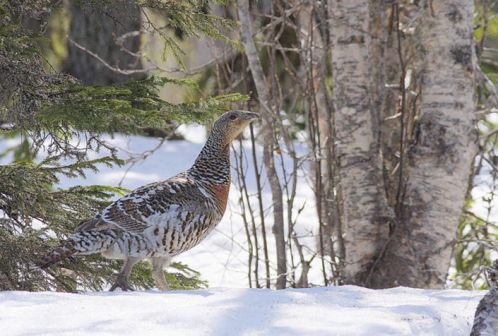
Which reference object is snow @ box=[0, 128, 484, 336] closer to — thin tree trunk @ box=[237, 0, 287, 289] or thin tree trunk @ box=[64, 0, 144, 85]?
thin tree trunk @ box=[237, 0, 287, 289]

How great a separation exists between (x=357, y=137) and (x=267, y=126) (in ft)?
3.11

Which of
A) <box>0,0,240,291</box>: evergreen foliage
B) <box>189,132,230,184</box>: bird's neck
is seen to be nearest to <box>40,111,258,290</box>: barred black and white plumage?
<box>189,132,230,184</box>: bird's neck

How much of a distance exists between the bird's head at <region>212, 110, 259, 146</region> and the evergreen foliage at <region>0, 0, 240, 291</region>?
0.80 m

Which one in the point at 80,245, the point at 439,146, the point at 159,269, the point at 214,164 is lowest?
the point at 159,269

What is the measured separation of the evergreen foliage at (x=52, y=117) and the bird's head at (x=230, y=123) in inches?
31.5

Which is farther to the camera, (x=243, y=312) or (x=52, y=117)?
(x=52, y=117)

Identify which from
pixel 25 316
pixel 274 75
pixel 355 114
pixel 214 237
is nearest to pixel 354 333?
pixel 25 316

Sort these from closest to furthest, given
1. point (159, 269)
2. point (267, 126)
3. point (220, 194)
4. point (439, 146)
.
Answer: point (159, 269) < point (220, 194) < point (439, 146) < point (267, 126)

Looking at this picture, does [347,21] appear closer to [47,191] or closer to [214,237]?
[47,191]

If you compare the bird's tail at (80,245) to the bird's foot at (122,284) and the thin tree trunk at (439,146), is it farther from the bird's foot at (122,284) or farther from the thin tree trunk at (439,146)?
the thin tree trunk at (439,146)

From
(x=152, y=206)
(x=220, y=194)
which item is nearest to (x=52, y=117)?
(x=152, y=206)

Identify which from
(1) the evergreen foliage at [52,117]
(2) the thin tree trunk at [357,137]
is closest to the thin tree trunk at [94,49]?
(2) the thin tree trunk at [357,137]

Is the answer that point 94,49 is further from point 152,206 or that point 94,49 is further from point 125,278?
point 125,278

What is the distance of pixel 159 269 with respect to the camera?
5.59 m
